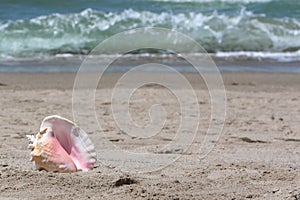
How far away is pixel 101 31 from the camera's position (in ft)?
35.2

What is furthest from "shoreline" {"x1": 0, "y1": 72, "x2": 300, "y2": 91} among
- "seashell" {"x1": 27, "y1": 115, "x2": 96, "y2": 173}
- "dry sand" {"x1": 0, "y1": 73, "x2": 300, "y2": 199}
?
"seashell" {"x1": 27, "y1": 115, "x2": 96, "y2": 173}

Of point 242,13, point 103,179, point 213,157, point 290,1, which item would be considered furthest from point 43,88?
point 290,1

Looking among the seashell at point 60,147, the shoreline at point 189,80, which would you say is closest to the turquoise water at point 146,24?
the shoreline at point 189,80

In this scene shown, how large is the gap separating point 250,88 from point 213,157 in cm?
304

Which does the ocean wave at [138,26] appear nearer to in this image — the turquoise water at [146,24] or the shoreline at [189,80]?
the turquoise water at [146,24]

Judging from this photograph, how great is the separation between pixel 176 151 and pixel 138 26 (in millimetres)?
7004

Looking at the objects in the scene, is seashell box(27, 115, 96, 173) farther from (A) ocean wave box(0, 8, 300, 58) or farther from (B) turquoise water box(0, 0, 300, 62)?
(A) ocean wave box(0, 8, 300, 58)

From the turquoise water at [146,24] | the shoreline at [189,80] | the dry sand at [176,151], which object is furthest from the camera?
the turquoise water at [146,24]

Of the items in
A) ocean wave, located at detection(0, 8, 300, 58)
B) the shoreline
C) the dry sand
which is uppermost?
ocean wave, located at detection(0, 8, 300, 58)

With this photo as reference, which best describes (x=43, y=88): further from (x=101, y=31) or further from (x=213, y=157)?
(x=101, y=31)

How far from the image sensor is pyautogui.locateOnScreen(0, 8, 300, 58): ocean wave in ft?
32.1

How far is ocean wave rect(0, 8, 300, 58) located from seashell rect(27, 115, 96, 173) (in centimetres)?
594

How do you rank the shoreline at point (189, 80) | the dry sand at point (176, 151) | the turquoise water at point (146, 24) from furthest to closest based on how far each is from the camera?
the turquoise water at point (146, 24) < the shoreline at point (189, 80) < the dry sand at point (176, 151)

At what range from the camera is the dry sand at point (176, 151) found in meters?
3.10
